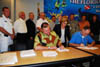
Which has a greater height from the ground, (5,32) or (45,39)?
(5,32)

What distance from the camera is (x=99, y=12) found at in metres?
5.14

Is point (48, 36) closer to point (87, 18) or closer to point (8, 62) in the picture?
point (8, 62)

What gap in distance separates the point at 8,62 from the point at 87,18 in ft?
14.0

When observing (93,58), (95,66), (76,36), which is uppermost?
Answer: (76,36)

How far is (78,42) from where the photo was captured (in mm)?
2510

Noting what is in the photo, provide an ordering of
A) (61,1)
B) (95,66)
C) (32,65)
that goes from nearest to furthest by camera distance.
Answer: (32,65), (95,66), (61,1)

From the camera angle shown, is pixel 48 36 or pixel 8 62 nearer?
pixel 8 62

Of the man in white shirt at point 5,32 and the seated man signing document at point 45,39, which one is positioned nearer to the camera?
the seated man signing document at point 45,39

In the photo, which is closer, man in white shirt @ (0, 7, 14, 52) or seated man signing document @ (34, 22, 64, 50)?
seated man signing document @ (34, 22, 64, 50)

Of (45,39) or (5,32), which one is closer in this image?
(45,39)

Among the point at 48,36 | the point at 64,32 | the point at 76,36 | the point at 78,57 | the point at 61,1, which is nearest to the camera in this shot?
the point at 78,57

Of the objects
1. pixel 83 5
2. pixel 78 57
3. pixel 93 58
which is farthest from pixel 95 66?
pixel 83 5

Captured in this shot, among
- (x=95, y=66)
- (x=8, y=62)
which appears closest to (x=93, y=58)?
(x=95, y=66)

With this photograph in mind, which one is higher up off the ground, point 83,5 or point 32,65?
point 83,5
